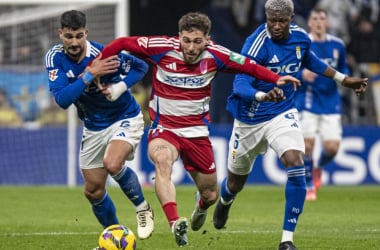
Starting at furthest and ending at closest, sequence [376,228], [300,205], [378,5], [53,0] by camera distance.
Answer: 1. [378,5]
2. [53,0]
3. [376,228]
4. [300,205]

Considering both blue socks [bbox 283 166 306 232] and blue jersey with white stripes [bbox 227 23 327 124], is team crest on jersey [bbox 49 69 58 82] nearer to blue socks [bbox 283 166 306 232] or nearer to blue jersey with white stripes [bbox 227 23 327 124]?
blue jersey with white stripes [bbox 227 23 327 124]

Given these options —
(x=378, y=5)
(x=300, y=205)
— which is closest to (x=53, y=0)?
(x=378, y=5)

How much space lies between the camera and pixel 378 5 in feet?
70.6

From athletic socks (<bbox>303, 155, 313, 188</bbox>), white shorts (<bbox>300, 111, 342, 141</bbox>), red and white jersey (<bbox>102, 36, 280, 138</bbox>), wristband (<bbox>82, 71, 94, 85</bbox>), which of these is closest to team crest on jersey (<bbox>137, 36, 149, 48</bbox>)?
red and white jersey (<bbox>102, 36, 280, 138</bbox>)

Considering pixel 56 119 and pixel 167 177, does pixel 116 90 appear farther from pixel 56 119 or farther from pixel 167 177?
pixel 56 119

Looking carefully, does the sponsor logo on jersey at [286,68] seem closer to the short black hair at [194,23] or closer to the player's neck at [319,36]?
the short black hair at [194,23]

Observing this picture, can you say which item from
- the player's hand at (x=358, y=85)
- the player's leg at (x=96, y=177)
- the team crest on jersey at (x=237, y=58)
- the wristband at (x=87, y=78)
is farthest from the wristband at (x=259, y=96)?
the player's leg at (x=96, y=177)

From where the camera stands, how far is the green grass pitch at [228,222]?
10405 millimetres

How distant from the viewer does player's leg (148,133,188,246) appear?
880 centimetres

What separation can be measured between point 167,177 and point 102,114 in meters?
1.26

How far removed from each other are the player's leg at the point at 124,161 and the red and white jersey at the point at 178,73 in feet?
1.11

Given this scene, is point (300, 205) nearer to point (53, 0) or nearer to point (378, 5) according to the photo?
point (53, 0)

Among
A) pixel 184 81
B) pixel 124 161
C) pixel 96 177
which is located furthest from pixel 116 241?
pixel 184 81

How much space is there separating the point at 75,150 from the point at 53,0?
273cm
